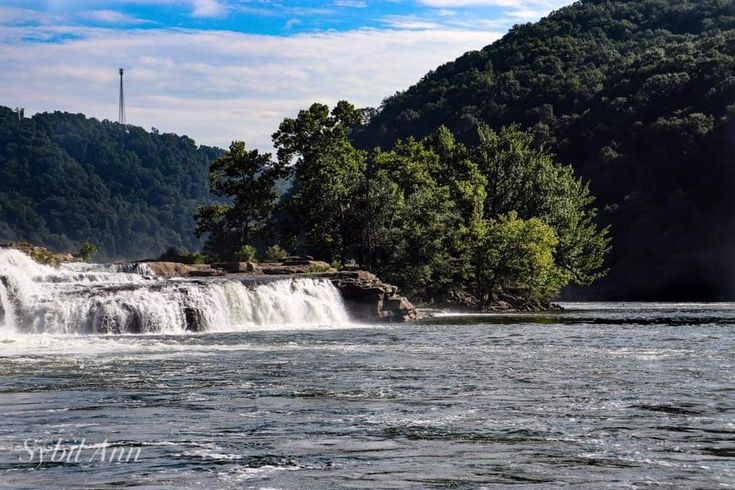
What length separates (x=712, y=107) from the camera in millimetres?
137000

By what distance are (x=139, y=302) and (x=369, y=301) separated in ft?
63.2

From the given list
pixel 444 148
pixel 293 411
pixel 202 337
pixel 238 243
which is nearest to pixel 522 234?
pixel 444 148

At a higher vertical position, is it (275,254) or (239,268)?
(275,254)

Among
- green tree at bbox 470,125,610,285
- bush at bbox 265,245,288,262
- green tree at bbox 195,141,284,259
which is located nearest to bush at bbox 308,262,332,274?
green tree at bbox 195,141,284,259

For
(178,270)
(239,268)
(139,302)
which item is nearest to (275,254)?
(239,268)

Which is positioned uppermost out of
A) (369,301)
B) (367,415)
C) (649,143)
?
(649,143)

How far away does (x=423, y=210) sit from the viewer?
83375 mm

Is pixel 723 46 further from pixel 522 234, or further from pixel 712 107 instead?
pixel 522 234

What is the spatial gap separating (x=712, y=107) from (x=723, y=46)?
18530 millimetres

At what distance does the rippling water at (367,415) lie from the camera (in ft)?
55.2

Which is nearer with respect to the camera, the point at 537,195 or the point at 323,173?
the point at 323,173

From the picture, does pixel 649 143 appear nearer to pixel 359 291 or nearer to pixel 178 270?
pixel 359 291

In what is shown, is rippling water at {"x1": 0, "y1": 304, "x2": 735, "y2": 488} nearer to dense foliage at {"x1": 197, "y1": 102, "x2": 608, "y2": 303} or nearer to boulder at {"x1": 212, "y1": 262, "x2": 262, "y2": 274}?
boulder at {"x1": 212, "y1": 262, "x2": 262, "y2": 274}

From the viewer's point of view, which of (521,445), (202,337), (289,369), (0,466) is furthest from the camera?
(202,337)
